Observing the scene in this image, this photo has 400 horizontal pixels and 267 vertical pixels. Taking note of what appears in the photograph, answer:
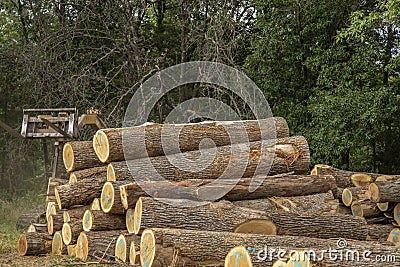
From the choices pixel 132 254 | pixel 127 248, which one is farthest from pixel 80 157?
pixel 132 254

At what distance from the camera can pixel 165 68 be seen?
55.3 feet

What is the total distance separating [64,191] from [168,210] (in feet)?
8.27

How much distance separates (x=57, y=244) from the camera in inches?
367

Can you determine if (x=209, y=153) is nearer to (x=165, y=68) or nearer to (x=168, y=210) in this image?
(x=168, y=210)

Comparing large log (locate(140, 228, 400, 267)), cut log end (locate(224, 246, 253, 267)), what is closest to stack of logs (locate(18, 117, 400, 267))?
large log (locate(140, 228, 400, 267))

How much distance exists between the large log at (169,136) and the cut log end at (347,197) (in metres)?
1.34

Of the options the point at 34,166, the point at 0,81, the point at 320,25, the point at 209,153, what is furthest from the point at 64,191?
the point at 34,166

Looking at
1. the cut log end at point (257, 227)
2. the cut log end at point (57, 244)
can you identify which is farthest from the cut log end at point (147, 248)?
the cut log end at point (57, 244)

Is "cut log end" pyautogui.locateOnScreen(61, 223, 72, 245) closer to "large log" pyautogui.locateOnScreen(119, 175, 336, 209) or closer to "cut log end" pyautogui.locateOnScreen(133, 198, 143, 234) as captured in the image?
"large log" pyautogui.locateOnScreen(119, 175, 336, 209)

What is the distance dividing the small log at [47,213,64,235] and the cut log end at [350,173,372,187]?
16.3 ft

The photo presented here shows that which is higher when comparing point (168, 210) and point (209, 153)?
point (209, 153)

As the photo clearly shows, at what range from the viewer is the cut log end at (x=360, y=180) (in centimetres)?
1037

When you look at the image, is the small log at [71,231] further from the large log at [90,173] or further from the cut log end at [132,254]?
the cut log end at [132,254]

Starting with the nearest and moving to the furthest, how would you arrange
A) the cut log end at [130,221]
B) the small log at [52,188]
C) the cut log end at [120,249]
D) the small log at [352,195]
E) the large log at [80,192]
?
the cut log end at [120,249] → the cut log end at [130,221] → the large log at [80,192] → the small log at [352,195] → the small log at [52,188]
